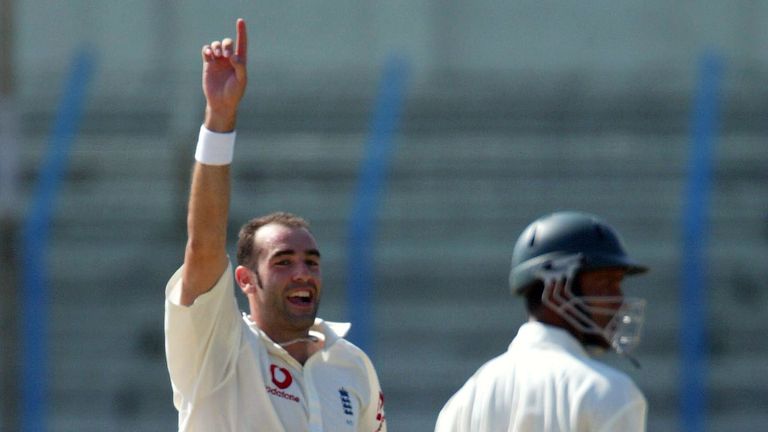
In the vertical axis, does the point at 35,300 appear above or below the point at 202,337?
below

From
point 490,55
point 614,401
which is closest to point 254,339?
point 614,401

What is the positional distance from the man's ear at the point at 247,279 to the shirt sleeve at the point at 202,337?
0.24m

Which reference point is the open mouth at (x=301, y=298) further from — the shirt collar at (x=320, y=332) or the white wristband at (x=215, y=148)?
the white wristband at (x=215, y=148)

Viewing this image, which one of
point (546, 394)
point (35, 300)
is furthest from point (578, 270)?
point (35, 300)

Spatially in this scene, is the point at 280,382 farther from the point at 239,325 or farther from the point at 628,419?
the point at 628,419

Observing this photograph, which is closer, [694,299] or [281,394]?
[281,394]

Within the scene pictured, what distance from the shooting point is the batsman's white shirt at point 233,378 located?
416cm

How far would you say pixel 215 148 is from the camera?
13.7 feet

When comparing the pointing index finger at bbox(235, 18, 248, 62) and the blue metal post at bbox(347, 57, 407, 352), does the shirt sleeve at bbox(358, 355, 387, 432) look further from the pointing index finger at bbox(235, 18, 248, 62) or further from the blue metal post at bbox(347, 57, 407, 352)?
the blue metal post at bbox(347, 57, 407, 352)

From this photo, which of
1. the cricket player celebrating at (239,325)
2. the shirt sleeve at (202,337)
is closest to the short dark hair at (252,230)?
the cricket player celebrating at (239,325)

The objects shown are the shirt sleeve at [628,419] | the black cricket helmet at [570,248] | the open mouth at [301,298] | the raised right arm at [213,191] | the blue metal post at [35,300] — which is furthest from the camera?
the blue metal post at [35,300]

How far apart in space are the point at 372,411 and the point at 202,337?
24.2 inches

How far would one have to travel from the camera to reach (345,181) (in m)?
11.1

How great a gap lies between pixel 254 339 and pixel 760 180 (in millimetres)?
7100
